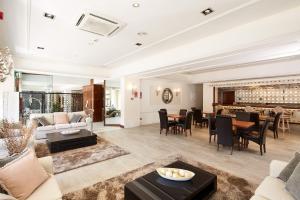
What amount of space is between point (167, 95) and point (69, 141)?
626 cm

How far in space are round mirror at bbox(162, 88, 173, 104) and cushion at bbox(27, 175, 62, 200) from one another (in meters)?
7.79

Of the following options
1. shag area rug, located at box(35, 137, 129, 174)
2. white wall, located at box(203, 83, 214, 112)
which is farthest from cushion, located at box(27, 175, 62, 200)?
white wall, located at box(203, 83, 214, 112)

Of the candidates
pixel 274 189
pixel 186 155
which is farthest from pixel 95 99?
pixel 274 189

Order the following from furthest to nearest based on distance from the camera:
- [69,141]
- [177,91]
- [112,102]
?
[177,91] → [112,102] → [69,141]

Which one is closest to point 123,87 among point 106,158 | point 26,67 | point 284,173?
point 26,67

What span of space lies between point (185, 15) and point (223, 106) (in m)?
7.51

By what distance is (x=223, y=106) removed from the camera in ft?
30.1

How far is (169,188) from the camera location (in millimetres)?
1859

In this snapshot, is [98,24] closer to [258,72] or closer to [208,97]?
[258,72]

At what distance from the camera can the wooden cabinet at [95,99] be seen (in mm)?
8780

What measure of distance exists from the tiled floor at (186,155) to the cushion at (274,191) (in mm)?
1031

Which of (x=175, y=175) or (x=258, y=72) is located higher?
(x=258, y=72)

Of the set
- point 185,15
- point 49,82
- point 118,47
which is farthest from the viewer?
point 49,82

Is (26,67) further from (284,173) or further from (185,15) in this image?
(284,173)
